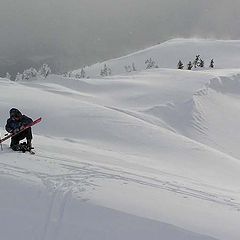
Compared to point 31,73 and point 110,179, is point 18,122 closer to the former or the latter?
point 110,179

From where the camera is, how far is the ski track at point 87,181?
Answer: 10219 mm

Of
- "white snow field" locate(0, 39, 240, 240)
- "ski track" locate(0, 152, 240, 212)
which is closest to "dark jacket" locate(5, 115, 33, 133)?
"white snow field" locate(0, 39, 240, 240)

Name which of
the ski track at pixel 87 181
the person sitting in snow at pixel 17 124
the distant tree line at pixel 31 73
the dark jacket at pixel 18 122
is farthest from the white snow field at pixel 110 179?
the distant tree line at pixel 31 73

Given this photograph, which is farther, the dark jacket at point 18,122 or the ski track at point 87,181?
the dark jacket at point 18,122

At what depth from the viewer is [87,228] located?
9.03 meters

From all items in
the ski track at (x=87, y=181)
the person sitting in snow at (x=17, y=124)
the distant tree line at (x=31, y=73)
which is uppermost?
the distant tree line at (x=31, y=73)

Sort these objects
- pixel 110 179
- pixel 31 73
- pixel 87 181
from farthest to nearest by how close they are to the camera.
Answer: pixel 31 73 < pixel 110 179 < pixel 87 181

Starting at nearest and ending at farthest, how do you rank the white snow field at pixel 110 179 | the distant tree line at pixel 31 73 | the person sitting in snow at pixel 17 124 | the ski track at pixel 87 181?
the white snow field at pixel 110 179 → the ski track at pixel 87 181 → the person sitting in snow at pixel 17 124 → the distant tree line at pixel 31 73

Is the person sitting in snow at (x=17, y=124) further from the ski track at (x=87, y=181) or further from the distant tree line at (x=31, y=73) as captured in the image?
the distant tree line at (x=31, y=73)

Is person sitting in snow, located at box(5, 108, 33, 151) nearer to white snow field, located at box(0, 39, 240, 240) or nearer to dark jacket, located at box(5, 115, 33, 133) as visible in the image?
dark jacket, located at box(5, 115, 33, 133)

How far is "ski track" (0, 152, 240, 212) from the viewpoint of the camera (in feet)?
33.5

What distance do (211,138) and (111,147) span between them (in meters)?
13.4

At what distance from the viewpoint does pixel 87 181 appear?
438 inches

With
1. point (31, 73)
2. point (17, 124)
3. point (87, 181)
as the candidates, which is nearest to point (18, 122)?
point (17, 124)
